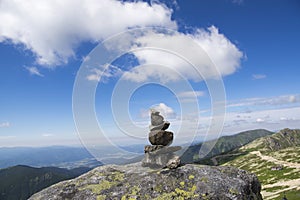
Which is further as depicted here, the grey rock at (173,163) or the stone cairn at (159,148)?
the stone cairn at (159,148)

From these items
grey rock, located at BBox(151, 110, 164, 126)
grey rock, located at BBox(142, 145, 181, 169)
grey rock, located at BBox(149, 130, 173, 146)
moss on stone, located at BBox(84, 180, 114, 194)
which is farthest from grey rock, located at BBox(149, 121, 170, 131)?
moss on stone, located at BBox(84, 180, 114, 194)

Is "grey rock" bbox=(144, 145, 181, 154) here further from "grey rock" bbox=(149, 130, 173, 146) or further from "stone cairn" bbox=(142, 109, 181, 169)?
"grey rock" bbox=(149, 130, 173, 146)

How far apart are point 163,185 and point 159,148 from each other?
361cm

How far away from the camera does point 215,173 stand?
46.9 feet

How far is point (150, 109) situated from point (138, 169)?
4807 mm

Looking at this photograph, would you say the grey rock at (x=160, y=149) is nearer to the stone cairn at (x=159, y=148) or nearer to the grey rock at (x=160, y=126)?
the stone cairn at (x=159, y=148)

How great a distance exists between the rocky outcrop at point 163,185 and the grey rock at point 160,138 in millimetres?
2610

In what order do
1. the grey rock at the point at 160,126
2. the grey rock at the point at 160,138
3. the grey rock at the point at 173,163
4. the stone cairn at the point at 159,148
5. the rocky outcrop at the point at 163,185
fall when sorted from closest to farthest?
the rocky outcrop at the point at 163,185
the grey rock at the point at 173,163
the stone cairn at the point at 159,148
the grey rock at the point at 160,138
the grey rock at the point at 160,126

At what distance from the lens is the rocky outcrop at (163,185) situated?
12923 millimetres

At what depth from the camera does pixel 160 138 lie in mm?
17406

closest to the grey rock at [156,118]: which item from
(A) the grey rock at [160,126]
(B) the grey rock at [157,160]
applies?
(A) the grey rock at [160,126]

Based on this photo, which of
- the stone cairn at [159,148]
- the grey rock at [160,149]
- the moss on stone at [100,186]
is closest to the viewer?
the moss on stone at [100,186]

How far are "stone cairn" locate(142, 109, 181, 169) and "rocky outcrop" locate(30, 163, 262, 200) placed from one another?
852mm

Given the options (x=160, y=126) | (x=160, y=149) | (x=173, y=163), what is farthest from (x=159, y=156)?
(x=160, y=126)
